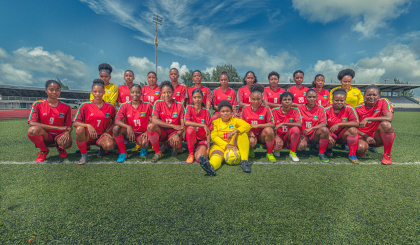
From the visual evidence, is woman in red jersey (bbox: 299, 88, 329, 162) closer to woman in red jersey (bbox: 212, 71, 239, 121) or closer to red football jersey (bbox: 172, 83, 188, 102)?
woman in red jersey (bbox: 212, 71, 239, 121)

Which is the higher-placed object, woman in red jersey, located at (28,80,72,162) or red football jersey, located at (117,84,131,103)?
red football jersey, located at (117,84,131,103)

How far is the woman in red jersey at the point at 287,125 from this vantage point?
13.4ft

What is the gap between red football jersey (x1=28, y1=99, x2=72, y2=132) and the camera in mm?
3943

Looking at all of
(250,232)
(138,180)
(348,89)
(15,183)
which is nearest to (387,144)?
(348,89)

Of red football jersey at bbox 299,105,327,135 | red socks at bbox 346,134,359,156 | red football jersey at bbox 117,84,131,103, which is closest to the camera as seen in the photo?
red socks at bbox 346,134,359,156

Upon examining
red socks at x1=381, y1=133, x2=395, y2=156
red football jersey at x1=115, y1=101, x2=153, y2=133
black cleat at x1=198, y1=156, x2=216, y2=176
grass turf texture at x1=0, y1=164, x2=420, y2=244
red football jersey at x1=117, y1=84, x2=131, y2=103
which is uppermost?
red football jersey at x1=117, y1=84, x2=131, y2=103

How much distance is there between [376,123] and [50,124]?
6.72 meters

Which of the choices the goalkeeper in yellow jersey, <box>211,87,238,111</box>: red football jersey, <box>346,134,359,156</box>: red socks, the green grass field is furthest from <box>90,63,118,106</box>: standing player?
<box>346,134,359,156</box>: red socks

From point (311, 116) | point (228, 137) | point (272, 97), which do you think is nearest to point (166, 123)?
point (228, 137)

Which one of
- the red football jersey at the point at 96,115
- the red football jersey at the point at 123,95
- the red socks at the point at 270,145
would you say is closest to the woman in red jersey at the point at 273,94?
the red socks at the point at 270,145

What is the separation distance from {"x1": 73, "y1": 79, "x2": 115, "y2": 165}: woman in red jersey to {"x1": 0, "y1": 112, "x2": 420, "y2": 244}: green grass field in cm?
68

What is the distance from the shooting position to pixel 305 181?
2.86 meters

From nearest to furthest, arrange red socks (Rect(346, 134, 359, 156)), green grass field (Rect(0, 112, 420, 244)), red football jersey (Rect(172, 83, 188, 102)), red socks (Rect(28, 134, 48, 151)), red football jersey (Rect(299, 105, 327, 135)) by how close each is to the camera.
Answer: green grass field (Rect(0, 112, 420, 244)), red socks (Rect(28, 134, 48, 151)), red socks (Rect(346, 134, 359, 156)), red football jersey (Rect(299, 105, 327, 135)), red football jersey (Rect(172, 83, 188, 102))

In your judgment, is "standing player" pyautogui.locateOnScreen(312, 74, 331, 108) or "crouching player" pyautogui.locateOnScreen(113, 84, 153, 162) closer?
"crouching player" pyautogui.locateOnScreen(113, 84, 153, 162)
